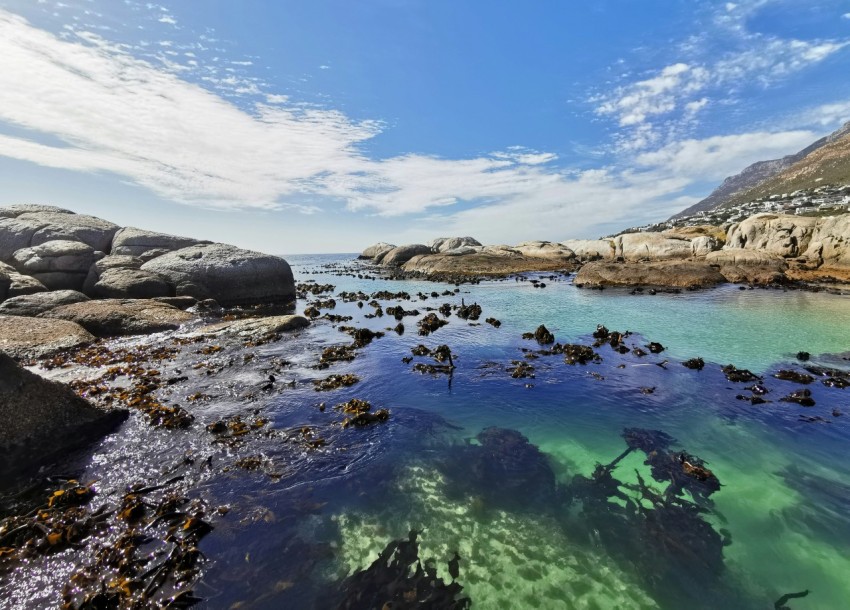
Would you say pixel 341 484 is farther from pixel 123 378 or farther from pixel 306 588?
pixel 123 378

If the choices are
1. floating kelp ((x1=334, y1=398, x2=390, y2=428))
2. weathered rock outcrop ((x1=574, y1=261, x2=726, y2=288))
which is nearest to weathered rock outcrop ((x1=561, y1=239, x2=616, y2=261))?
weathered rock outcrop ((x1=574, y1=261, x2=726, y2=288))

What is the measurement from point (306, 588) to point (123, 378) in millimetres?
13388

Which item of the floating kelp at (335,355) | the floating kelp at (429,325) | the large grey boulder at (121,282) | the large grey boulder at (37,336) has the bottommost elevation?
the floating kelp at (335,355)

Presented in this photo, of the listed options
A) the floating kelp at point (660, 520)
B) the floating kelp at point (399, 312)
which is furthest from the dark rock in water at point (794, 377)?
the floating kelp at point (399, 312)

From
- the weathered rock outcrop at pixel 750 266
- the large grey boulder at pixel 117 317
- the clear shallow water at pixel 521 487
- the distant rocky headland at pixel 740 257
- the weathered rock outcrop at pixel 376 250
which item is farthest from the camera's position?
the weathered rock outcrop at pixel 376 250

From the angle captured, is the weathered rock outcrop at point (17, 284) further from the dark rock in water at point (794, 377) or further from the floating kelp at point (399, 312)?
the dark rock in water at point (794, 377)

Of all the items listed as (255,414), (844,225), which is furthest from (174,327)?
(844,225)

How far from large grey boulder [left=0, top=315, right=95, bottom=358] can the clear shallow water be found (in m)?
9.89

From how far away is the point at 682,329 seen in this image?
68.0 feet

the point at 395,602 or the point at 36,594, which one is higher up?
the point at 36,594

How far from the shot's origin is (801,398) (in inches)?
448

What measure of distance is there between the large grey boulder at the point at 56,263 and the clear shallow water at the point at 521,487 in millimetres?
22701

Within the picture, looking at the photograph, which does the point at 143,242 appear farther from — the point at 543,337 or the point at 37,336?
the point at 543,337

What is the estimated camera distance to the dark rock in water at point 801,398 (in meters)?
11.2
